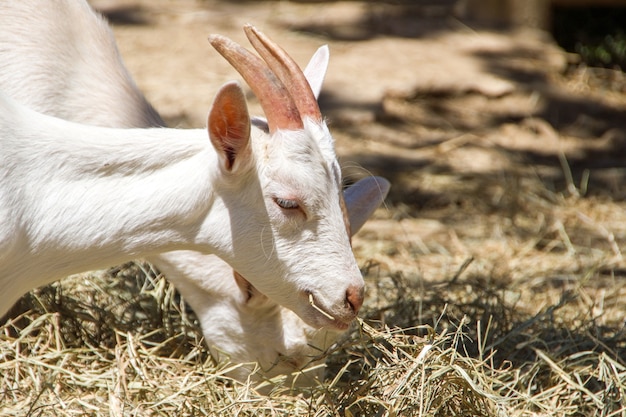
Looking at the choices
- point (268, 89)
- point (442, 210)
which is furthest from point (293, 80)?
point (442, 210)

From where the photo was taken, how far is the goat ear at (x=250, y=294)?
3.38 m

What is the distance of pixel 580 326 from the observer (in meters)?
4.13

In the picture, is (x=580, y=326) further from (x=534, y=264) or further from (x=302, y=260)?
(x=302, y=260)

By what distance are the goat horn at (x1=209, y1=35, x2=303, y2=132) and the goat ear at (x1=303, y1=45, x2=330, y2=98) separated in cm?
45

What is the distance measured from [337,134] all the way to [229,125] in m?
3.88

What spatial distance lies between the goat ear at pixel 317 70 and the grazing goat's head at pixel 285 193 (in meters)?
0.30

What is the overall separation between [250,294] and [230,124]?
32.0 inches

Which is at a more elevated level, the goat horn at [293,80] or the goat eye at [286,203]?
the goat horn at [293,80]

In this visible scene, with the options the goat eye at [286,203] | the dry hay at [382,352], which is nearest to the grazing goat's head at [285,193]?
the goat eye at [286,203]

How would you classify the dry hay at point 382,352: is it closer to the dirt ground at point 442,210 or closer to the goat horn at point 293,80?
the dirt ground at point 442,210

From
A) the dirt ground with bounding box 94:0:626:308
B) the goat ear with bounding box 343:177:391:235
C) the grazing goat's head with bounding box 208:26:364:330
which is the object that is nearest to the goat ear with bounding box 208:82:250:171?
the grazing goat's head with bounding box 208:26:364:330

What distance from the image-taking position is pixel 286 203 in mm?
2910

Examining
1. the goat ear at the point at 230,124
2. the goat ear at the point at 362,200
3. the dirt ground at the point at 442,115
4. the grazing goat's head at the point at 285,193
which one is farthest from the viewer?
the dirt ground at the point at 442,115

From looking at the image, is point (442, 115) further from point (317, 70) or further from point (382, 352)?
point (382, 352)
